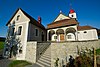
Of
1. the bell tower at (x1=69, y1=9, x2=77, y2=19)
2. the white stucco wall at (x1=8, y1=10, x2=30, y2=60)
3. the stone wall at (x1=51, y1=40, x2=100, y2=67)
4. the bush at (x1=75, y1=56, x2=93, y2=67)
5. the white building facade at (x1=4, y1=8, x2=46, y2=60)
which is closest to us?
the bush at (x1=75, y1=56, x2=93, y2=67)

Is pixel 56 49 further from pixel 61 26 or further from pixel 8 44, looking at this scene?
pixel 8 44

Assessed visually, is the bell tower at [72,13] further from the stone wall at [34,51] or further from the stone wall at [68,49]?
the stone wall at [68,49]

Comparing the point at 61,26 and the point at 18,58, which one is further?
the point at 61,26

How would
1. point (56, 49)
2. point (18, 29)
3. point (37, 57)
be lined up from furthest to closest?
point (18, 29), point (37, 57), point (56, 49)

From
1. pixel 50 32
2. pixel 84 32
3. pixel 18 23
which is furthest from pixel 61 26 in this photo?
pixel 18 23

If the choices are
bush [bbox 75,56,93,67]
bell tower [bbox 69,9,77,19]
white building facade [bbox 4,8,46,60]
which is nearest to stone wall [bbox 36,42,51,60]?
white building facade [bbox 4,8,46,60]

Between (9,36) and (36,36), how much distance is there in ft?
18.2

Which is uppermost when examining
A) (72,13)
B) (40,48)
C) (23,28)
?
(72,13)

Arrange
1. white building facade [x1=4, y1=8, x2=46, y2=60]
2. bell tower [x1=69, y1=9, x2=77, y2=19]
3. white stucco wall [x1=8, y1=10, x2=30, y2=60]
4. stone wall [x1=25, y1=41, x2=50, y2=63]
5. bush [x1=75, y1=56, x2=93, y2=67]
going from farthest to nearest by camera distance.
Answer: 1. bell tower [x1=69, y1=9, x2=77, y2=19]
2. white building facade [x1=4, y1=8, x2=46, y2=60]
3. white stucco wall [x1=8, y1=10, x2=30, y2=60]
4. stone wall [x1=25, y1=41, x2=50, y2=63]
5. bush [x1=75, y1=56, x2=93, y2=67]

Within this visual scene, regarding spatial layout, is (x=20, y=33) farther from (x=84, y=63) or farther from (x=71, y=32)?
(x=84, y=63)

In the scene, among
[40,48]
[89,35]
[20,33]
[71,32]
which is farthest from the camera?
[71,32]

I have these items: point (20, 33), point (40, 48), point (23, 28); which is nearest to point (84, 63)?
point (40, 48)

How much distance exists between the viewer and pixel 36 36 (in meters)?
21.1

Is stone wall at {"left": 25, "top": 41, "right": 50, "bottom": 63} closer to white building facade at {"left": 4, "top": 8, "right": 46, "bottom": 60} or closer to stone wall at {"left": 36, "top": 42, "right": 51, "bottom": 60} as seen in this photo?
stone wall at {"left": 36, "top": 42, "right": 51, "bottom": 60}
